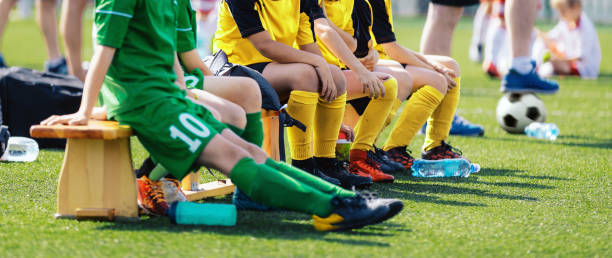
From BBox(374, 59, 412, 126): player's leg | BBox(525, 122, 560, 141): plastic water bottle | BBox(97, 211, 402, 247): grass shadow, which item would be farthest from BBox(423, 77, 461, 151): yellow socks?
BBox(97, 211, 402, 247): grass shadow

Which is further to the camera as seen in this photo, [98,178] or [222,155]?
[98,178]

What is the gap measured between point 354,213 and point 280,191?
0.85 feet

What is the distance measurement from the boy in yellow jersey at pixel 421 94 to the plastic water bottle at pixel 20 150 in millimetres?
1877

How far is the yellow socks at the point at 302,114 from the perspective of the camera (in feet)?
12.2

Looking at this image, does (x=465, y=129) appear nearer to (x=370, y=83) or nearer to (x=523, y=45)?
(x=523, y=45)

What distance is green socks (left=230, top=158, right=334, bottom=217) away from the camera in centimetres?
287

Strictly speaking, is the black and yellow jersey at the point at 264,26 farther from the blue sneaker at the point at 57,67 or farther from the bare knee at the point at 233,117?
the blue sneaker at the point at 57,67

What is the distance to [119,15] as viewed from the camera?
9.65ft

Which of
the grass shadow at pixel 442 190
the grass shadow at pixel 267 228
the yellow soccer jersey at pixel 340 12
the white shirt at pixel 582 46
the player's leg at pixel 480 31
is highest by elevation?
the yellow soccer jersey at pixel 340 12

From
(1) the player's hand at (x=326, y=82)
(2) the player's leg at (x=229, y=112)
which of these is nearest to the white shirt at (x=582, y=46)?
(1) the player's hand at (x=326, y=82)

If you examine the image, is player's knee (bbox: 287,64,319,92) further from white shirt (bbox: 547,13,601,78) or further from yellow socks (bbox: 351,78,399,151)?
white shirt (bbox: 547,13,601,78)

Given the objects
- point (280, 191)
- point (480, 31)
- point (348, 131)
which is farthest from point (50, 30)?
point (480, 31)

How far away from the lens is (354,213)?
2.89 metres

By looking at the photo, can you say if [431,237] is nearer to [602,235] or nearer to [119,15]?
[602,235]
